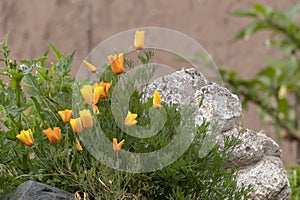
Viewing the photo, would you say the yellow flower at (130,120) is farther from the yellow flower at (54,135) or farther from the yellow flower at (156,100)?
the yellow flower at (54,135)

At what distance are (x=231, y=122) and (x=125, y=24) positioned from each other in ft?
10.2

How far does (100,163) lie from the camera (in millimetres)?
2107

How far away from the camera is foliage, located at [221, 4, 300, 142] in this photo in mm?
5078

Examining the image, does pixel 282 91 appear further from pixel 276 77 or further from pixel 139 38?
pixel 139 38

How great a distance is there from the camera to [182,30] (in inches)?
217

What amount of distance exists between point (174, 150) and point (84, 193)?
0.32m

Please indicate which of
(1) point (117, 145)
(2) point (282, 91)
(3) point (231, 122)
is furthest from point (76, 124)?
(2) point (282, 91)

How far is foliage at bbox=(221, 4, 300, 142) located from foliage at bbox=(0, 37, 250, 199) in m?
2.81

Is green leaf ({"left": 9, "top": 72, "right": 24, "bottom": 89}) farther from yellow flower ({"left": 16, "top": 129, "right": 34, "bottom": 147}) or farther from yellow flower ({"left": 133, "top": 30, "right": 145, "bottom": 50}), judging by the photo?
yellow flower ({"left": 133, "top": 30, "right": 145, "bottom": 50})

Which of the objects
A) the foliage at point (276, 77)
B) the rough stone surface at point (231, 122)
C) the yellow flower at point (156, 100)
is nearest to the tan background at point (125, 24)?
the foliage at point (276, 77)

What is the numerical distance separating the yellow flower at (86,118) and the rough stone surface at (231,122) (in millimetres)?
547

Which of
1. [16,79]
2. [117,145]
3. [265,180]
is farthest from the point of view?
[265,180]

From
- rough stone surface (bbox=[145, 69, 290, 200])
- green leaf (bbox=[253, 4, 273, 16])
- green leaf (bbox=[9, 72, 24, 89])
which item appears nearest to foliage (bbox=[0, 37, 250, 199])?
green leaf (bbox=[9, 72, 24, 89])

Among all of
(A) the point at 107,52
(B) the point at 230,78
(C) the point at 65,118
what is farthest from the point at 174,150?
(B) the point at 230,78
